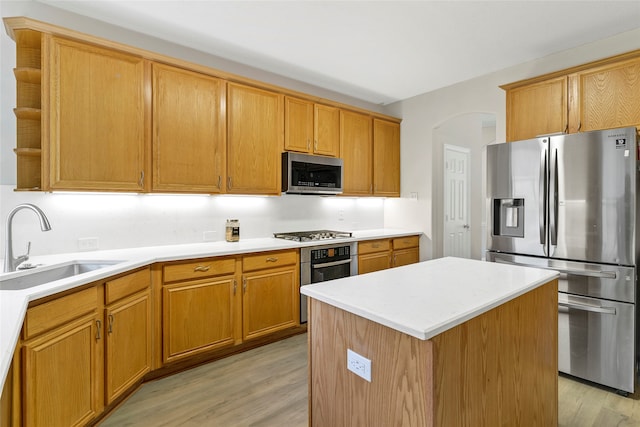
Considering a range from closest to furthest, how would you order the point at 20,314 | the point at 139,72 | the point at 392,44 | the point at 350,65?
the point at 20,314 < the point at 139,72 < the point at 392,44 < the point at 350,65

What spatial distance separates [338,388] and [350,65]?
125 inches

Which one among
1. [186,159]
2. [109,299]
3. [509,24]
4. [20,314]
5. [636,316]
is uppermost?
[509,24]

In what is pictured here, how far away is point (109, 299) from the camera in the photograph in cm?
199

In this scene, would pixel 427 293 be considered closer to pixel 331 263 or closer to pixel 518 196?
pixel 518 196

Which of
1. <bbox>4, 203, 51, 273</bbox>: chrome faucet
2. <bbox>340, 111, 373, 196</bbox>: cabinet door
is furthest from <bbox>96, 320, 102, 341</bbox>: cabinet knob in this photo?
<bbox>340, 111, 373, 196</bbox>: cabinet door

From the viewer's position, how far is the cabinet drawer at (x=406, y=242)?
4.11 meters

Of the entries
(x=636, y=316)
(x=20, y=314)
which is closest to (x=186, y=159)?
(x=20, y=314)

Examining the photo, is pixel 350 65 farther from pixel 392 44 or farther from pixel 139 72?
pixel 139 72

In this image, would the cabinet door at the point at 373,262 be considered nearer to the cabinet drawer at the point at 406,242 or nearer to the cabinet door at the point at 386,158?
the cabinet drawer at the point at 406,242

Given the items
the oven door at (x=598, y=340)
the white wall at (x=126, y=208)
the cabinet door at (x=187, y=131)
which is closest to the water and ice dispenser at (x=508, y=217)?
the oven door at (x=598, y=340)

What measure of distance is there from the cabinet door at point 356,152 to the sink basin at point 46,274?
2670 millimetres

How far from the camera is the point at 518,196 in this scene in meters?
2.77

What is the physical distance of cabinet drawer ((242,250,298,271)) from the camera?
286 cm

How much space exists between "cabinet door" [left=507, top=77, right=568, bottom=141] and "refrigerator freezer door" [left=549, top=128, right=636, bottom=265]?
0.37 metres
